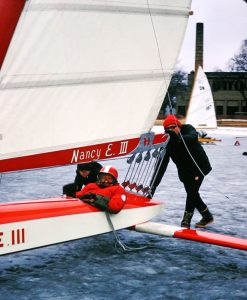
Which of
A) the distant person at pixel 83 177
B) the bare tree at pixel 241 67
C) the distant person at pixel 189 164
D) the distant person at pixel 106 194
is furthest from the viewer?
the bare tree at pixel 241 67

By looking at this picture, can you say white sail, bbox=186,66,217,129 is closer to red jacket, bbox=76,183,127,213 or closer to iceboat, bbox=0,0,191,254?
iceboat, bbox=0,0,191,254

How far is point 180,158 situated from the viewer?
5945mm

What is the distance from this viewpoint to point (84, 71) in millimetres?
4430

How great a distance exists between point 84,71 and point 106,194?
3.91 feet

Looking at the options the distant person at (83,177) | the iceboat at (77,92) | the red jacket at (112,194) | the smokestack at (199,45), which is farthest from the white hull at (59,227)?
the smokestack at (199,45)

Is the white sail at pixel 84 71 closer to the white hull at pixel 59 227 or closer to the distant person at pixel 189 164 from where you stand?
the white hull at pixel 59 227

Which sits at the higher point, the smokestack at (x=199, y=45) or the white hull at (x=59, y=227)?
the smokestack at (x=199, y=45)

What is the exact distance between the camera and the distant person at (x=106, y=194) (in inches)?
181

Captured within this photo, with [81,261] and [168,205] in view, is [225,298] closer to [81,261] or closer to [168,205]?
[81,261]

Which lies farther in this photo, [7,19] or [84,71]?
[84,71]

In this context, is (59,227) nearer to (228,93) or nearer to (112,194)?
(112,194)

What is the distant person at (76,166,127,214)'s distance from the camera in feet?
15.1

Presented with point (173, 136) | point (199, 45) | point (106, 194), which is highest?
point (199, 45)

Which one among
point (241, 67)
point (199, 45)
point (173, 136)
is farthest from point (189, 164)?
point (241, 67)
